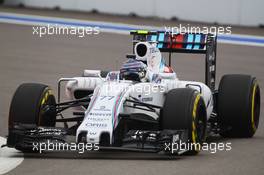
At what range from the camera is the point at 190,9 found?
30.5 metres

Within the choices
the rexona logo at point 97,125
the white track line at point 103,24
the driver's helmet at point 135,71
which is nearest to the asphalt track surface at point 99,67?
Result: the rexona logo at point 97,125

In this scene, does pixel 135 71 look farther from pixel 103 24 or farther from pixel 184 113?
pixel 103 24

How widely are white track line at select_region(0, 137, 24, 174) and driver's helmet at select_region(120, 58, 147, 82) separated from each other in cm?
169

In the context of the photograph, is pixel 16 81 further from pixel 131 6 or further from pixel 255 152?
pixel 131 6

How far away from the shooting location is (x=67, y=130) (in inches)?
412

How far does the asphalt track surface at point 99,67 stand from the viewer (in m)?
9.57

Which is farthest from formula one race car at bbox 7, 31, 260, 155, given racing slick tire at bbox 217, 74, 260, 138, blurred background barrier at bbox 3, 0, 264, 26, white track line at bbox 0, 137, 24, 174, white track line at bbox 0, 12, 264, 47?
blurred background barrier at bbox 3, 0, 264, 26

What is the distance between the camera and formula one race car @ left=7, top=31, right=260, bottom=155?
33.3 feet

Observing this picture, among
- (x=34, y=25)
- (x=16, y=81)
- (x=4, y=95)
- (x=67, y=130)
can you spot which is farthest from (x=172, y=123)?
(x=34, y=25)

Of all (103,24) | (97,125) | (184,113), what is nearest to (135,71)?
(184,113)

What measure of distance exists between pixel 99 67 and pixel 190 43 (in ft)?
25.9

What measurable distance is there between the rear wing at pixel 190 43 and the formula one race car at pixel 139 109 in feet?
0.23

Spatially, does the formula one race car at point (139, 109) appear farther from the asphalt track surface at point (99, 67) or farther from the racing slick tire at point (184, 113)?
the asphalt track surface at point (99, 67)

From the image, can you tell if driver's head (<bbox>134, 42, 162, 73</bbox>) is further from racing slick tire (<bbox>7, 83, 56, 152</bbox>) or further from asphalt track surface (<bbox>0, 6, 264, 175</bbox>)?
racing slick tire (<bbox>7, 83, 56, 152</bbox>)
